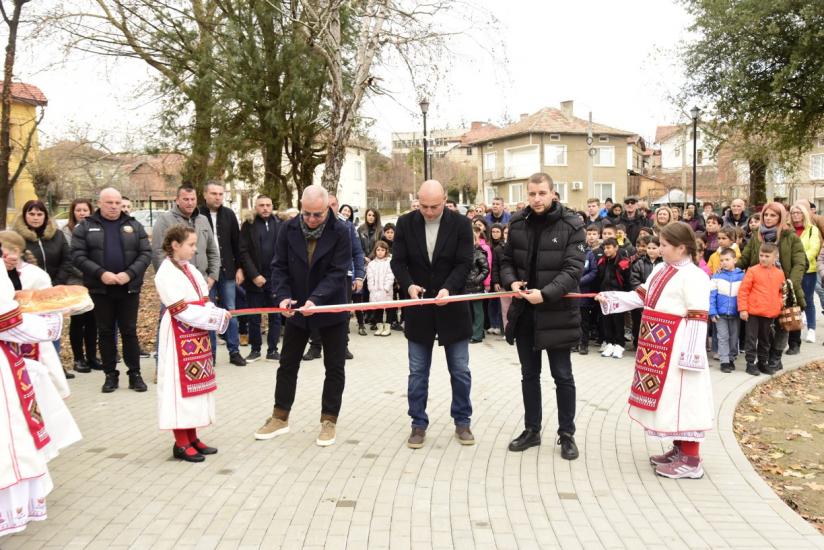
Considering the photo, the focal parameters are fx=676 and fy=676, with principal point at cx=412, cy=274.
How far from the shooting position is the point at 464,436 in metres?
5.66

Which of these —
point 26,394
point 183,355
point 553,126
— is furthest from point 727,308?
point 553,126

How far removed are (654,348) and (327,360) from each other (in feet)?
8.67

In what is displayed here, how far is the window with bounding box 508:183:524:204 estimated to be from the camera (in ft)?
191

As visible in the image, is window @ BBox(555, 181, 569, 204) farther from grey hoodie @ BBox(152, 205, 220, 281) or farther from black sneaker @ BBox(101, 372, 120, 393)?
black sneaker @ BBox(101, 372, 120, 393)

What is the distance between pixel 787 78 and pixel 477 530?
53.0 ft

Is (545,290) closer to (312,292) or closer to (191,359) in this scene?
(312,292)

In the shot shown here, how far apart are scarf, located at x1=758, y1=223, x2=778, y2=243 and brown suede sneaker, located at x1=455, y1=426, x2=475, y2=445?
6136mm

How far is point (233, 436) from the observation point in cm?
590

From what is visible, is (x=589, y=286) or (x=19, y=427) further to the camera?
(x=589, y=286)

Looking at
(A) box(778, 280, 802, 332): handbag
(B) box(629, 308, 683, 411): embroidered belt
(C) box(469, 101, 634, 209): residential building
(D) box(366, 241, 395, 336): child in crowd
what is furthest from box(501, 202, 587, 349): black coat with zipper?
(C) box(469, 101, 634, 209): residential building

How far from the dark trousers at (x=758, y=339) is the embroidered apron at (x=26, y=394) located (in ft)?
26.3

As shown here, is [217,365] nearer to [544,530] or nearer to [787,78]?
[544,530]

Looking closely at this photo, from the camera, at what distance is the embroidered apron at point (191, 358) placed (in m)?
5.15

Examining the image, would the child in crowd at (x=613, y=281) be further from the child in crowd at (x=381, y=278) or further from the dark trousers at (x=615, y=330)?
the child in crowd at (x=381, y=278)
